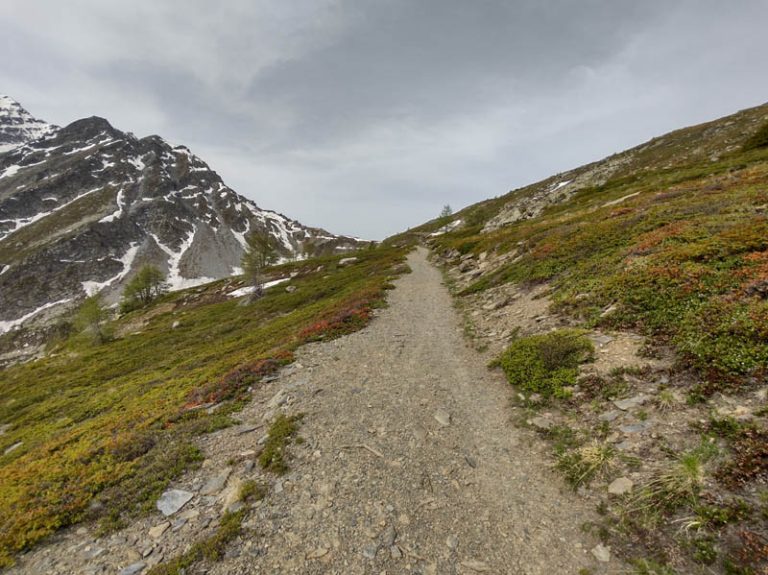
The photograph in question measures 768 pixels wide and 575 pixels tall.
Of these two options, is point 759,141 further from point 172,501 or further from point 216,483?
point 172,501

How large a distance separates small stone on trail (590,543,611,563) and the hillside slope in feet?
0.77

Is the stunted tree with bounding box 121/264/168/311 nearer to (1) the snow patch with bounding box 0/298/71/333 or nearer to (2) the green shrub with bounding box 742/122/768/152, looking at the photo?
(1) the snow patch with bounding box 0/298/71/333

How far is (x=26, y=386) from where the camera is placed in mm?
33750

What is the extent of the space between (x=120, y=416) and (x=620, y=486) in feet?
65.2

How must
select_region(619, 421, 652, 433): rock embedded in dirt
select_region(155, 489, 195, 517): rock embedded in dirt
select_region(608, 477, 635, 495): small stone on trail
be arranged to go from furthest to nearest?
select_region(619, 421, 652, 433): rock embedded in dirt, select_region(155, 489, 195, 517): rock embedded in dirt, select_region(608, 477, 635, 495): small stone on trail

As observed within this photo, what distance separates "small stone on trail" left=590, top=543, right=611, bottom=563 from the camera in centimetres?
624

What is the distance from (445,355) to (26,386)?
143 ft

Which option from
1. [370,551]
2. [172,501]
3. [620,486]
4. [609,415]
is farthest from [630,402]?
[172,501]

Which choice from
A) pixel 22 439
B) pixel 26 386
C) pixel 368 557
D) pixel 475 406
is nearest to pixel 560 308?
pixel 475 406

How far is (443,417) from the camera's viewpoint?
39.0ft

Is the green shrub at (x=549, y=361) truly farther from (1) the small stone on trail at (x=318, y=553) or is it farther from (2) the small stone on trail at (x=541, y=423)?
(1) the small stone on trail at (x=318, y=553)

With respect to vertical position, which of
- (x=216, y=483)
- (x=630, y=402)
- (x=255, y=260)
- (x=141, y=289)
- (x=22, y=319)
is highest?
(x=22, y=319)

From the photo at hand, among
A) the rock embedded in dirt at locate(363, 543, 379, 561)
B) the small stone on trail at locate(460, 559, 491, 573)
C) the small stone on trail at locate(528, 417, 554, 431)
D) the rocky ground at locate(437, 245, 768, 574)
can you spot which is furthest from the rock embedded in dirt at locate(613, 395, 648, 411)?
the rock embedded in dirt at locate(363, 543, 379, 561)

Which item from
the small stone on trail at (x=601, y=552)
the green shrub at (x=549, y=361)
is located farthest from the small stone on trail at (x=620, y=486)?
the green shrub at (x=549, y=361)
